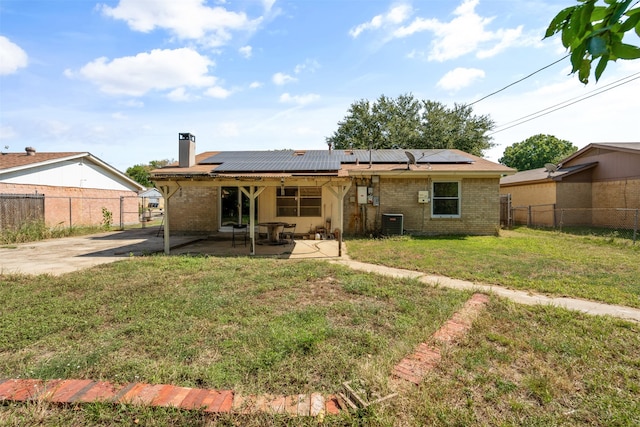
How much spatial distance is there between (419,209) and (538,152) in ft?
152

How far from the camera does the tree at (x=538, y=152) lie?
45.5 meters

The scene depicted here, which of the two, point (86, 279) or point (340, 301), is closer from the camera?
point (340, 301)

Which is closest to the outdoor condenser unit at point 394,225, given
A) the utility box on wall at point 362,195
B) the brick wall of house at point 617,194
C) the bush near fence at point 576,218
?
the utility box on wall at point 362,195

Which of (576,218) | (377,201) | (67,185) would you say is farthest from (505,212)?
(67,185)

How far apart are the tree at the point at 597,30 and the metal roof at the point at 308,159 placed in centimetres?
933

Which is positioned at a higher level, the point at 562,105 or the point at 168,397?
the point at 562,105

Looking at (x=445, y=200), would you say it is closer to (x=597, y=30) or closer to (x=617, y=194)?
(x=617, y=194)

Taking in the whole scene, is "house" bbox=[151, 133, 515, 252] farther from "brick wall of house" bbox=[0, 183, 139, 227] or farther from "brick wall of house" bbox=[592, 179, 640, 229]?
"brick wall of house" bbox=[0, 183, 139, 227]

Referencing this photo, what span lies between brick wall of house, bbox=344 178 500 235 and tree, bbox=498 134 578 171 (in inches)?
1696

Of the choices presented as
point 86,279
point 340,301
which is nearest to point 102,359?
point 340,301

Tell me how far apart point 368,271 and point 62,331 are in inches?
200

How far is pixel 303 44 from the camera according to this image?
10.1m

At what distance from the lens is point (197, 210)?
12898mm

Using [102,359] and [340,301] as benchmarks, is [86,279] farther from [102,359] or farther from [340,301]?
[340,301]
